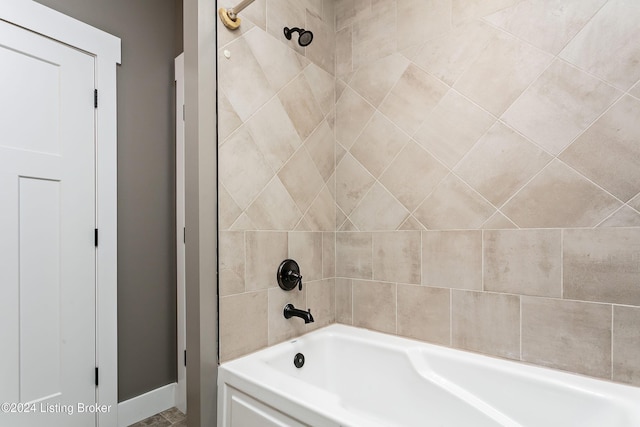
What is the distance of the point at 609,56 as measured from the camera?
1174mm

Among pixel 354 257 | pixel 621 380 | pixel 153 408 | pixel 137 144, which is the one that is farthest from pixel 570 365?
pixel 137 144

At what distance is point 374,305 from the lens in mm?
1770

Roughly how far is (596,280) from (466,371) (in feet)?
2.00

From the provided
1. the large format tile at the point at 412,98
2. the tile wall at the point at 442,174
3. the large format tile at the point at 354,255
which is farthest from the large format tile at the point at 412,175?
the large format tile at the point at 354,255

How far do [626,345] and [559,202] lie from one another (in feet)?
1.79

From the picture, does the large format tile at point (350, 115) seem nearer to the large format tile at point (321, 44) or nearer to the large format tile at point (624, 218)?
the large format tile at point (321, 44)

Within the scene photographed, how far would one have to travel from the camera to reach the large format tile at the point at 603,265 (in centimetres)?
113

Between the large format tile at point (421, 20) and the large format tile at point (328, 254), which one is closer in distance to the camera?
the large format tile at point (421, 20)

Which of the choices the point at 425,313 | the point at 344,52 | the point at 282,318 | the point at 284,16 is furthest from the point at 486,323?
the point at 284,16

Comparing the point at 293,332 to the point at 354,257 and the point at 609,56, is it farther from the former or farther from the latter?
the point at 609,56

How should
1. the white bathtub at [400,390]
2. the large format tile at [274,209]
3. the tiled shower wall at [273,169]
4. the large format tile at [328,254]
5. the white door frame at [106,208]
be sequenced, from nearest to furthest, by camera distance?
the white bathtub at [400,390]
the tiled shower wall at [273,169]
the large format tile at [274,209]
the large format tile at [328,254]
the white door frame at [106,208]

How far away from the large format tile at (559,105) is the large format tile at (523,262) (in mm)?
365

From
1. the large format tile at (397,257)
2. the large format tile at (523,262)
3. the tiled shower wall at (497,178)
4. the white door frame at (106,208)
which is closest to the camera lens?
the tiled shower wall at (497,178)

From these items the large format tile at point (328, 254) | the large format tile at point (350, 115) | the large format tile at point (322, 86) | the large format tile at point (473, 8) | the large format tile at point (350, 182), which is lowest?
the large format tile at point (328, 254)
